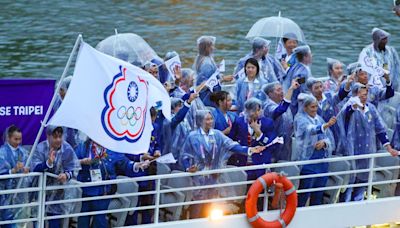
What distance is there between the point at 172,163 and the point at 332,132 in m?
1.81

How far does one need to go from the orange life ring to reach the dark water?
14.8 meters

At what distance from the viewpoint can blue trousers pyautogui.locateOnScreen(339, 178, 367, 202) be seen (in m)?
11.9

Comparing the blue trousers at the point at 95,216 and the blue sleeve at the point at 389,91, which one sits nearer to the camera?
the blue trousers at the point at 95,216

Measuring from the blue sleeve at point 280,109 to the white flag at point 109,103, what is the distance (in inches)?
69.5

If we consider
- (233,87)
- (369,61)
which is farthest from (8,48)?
(369,61)

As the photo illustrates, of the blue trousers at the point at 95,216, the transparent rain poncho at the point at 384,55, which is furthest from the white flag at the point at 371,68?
the blue trousers at the point at 95,216

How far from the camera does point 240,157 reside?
37.0 feet

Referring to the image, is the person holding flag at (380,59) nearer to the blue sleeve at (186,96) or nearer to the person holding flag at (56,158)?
the blue sleeve at (186,96)

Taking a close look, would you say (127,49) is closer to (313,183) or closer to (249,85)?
(249,85)

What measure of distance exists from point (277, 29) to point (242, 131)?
2921 millimetres

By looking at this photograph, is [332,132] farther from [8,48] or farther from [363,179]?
[8,48]

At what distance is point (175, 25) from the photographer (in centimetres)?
2975

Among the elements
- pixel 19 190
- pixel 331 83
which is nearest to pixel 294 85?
pixel 331 83

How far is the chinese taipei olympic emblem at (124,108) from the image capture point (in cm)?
986
